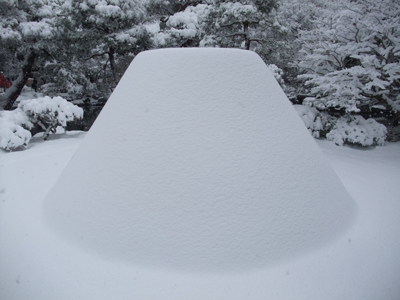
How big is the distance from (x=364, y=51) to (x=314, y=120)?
249 cm

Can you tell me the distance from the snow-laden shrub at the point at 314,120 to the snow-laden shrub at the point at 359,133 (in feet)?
1.84

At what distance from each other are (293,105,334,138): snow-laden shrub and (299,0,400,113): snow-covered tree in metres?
0.95

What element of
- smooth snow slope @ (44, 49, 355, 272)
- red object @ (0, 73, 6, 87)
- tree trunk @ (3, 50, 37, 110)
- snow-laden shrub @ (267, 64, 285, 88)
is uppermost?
smooth snow slope @ (44, 49, 355, 272)

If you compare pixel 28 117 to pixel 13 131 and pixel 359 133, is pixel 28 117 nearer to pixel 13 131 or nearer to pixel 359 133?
pixel 13 131

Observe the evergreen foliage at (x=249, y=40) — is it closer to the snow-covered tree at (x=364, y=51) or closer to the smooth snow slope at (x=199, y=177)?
the snow-covered tree at (x=364, y=51)

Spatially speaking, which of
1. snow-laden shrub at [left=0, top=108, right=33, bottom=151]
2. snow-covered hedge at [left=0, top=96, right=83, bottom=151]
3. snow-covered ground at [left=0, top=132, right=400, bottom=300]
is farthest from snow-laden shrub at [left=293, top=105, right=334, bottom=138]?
snow-laden shrub at [left=0, top=108, right=33, bottom=151]

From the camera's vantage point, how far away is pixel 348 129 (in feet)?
26.4

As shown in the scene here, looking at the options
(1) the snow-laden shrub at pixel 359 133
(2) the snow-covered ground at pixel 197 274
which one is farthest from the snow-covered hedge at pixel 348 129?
(2) the snow-covered ground at pixel 197 274

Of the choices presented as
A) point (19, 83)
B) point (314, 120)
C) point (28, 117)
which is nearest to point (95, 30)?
point (19, 83)

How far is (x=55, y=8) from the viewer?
13398mm

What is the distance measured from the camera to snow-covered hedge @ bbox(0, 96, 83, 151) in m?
6.98

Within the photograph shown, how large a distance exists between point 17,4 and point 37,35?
1.43 m

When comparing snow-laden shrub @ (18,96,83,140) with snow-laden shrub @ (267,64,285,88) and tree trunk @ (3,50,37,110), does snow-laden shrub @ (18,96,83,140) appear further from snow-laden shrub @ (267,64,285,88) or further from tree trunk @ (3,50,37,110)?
snow-laden shrub @ (267,64,285,88)

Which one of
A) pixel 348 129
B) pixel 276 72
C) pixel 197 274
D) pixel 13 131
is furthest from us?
pixel 276 72
